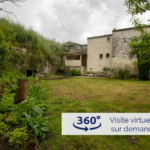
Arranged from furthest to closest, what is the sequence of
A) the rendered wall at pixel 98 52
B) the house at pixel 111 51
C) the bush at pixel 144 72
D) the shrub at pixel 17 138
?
the rendered wall at pixel 98 52
the house at pixel 111 51
the bush at pixel 144 72
the shrub at pixel 17 138

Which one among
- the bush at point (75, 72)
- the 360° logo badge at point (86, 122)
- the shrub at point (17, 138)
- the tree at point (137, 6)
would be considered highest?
the tree at point (137, 6)

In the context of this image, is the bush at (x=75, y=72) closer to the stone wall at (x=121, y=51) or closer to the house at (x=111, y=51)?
the house at (x=111, y=51)

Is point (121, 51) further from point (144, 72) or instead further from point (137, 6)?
point (137, 6)

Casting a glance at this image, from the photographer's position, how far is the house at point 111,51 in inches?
634

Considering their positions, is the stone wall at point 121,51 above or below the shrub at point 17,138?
above

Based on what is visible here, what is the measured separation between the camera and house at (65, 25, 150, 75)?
16.1m

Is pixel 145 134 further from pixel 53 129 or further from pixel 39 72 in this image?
pixel 39 72

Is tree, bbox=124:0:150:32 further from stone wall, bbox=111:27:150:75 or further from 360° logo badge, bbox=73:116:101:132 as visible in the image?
stone wall, bbox=111:27:150:75

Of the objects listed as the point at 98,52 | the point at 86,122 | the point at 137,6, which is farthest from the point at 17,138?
the point at 98,52

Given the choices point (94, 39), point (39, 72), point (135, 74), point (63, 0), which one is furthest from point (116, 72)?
point (63, 0)

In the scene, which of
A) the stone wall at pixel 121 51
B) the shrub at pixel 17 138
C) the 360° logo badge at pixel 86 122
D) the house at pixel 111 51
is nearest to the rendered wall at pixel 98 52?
the house at pixel 111 51

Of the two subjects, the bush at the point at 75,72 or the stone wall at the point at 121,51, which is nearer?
the stone wall at the point at 121,51

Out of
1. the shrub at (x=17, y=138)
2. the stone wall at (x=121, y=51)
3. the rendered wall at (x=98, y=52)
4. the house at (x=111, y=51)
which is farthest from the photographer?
the rendered wall at (x=98, y=52)

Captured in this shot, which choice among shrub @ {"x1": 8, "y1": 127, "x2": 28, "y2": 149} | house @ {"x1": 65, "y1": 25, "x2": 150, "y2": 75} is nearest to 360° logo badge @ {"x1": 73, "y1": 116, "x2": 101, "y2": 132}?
shrub @ {"x1": 8, "y1": 127, "x2": 28, "y2": 149}
